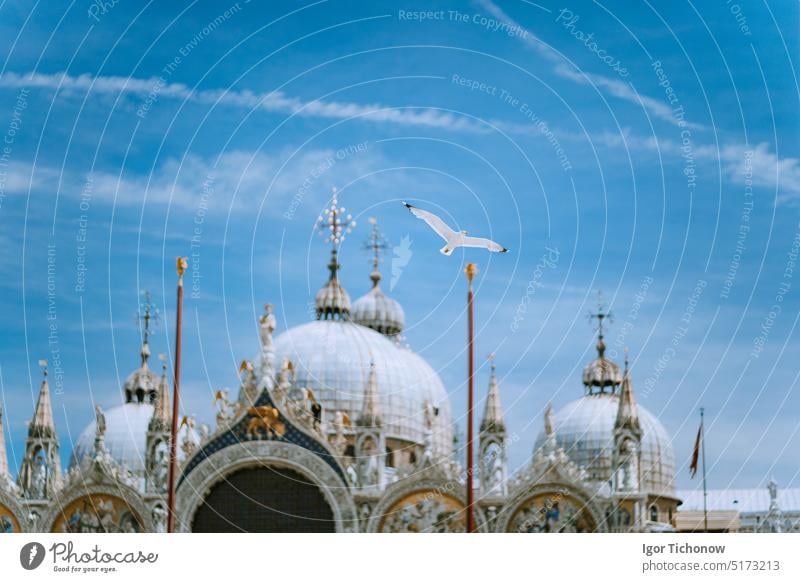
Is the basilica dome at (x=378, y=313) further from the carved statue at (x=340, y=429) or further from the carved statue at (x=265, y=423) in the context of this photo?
the carved statue at (x=265, y=423)

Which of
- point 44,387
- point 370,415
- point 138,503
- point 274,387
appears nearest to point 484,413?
point 370,415

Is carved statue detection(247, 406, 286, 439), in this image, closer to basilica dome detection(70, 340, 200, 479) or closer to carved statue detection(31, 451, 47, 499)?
carved statue detection(31, 451, 47, 499)

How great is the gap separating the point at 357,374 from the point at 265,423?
6.13 metres

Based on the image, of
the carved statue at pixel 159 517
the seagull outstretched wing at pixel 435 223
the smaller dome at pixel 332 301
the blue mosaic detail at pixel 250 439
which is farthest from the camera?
the smaller dome at pixel 332 301

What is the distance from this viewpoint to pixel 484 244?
99.8 feet

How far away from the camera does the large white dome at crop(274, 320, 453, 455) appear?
4197 cm

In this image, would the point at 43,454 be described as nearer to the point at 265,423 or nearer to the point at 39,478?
the point at 39,478

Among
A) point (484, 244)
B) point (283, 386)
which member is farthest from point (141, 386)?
point (484, 244)

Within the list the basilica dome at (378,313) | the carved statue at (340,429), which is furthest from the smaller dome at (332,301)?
the carved statue at (340,429)

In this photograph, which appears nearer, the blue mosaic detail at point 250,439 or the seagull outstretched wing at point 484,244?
the seagull outstretched wing at point 484,244

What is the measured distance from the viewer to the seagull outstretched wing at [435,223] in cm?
2986

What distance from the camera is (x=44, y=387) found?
3969 cm

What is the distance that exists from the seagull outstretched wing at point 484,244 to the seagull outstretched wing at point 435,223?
0.37 metres
